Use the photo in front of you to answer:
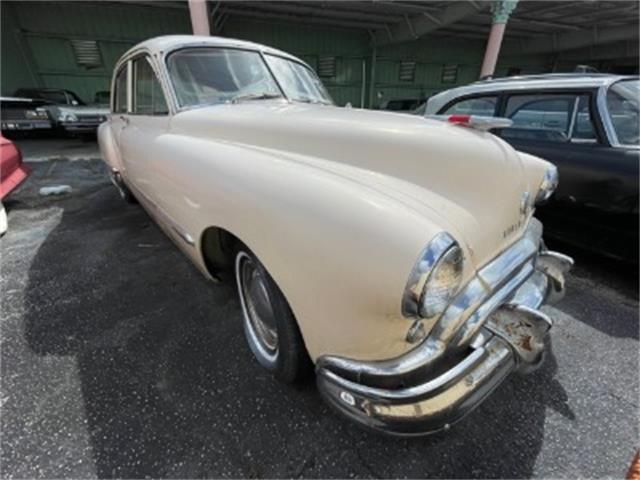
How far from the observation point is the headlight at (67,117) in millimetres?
9578

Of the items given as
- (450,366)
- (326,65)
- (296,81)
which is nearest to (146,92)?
(296,81)

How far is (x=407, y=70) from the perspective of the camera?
18141 millimetres

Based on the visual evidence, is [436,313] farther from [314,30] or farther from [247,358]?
[314,30]

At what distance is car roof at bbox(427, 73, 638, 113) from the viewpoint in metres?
2.96

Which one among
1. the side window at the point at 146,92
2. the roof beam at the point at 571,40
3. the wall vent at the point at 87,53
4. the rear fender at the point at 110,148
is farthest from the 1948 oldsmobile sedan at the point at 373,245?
the roof beam at the point at 571,40

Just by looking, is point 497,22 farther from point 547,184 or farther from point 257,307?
point 257,307

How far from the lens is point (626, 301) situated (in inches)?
104

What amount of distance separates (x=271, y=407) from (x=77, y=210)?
4.22 metres

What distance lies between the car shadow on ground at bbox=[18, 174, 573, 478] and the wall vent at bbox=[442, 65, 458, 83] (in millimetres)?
20748

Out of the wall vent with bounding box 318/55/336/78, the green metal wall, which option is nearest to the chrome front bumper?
the green metal wall

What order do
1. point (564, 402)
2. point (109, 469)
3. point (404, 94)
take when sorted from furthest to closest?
1. point (404, 94)
2. point (564, 402)
3. point (109, 469)

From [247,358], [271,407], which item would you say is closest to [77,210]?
[247,358]

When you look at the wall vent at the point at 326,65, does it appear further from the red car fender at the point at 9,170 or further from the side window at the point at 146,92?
the side window at the point at 146,92

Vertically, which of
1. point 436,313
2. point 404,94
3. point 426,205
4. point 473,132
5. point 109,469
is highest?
point 473,132
